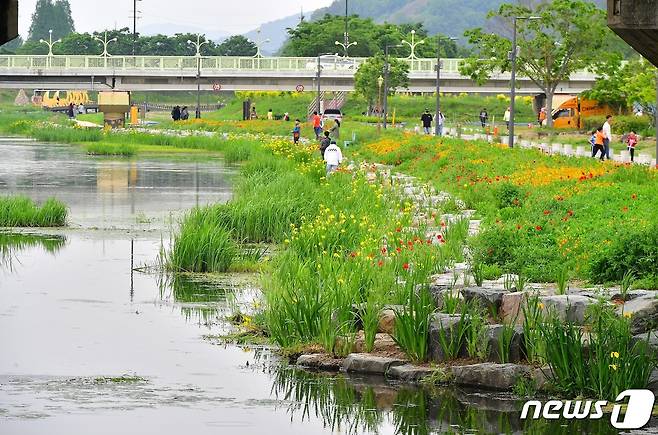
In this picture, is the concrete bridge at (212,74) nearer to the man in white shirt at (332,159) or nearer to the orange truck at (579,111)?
the orange truck at (579,111)

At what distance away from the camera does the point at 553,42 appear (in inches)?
3359

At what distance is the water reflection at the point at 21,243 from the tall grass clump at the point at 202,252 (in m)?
3.16

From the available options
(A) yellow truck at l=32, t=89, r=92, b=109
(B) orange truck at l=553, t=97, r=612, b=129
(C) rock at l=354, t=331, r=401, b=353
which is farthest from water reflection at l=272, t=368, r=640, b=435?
(A) yellow truck at l=32, t=89, r=92, b=109

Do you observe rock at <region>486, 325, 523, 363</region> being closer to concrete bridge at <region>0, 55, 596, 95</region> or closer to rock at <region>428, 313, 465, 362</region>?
rock at <region>428, 313, 465, 362</region>

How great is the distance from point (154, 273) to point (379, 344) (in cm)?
852

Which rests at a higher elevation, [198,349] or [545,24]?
[545,24]

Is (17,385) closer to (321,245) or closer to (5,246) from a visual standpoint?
(321,245)

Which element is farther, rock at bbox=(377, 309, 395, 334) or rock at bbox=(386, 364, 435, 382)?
rock at bbox=(377, 309, 395, 334)

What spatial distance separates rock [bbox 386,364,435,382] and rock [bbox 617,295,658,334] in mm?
2063

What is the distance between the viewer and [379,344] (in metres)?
16.8

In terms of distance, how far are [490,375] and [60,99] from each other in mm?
163075

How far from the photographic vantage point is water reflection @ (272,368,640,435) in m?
13.8

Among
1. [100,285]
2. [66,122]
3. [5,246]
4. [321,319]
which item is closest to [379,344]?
[321,319]

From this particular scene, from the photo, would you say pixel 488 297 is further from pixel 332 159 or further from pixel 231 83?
pixel 231 83
